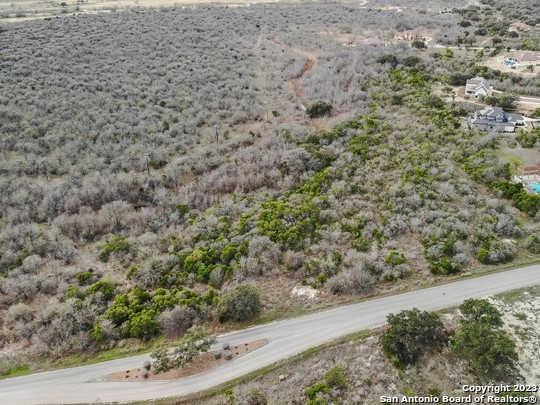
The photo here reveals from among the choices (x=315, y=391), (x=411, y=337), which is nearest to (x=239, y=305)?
(x=315, y=391)

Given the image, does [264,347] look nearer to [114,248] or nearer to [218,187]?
[114,248]

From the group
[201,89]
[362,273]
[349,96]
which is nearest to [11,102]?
[201,89]

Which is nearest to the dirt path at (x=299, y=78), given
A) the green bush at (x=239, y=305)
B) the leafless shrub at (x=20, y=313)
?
the green bush at (x=239, y=305)

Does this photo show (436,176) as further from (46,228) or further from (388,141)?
(46,228)

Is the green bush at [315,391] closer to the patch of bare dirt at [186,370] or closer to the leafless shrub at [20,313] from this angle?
the patch of bare dirt at [186,370]

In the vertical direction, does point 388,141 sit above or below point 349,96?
below

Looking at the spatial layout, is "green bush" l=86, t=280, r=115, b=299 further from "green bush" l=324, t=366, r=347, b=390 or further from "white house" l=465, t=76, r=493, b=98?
"white house" l=465, t=76, r=493, b=98
